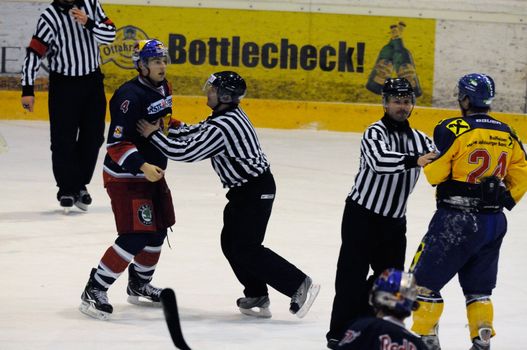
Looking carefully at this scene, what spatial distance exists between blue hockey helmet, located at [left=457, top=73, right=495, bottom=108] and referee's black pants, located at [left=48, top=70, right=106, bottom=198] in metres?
3.72

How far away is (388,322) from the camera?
11.1 ft

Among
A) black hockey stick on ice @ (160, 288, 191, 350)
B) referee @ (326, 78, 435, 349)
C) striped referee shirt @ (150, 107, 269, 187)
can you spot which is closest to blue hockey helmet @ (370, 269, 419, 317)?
black hockey stick on ice @ (160, 288, 191, 350)

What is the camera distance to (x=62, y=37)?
8.27 m

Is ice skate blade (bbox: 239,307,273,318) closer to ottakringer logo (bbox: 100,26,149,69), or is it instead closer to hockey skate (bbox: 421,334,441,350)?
hockey skate (bbox: 421,334,441,350)

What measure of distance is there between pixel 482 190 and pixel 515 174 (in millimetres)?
213

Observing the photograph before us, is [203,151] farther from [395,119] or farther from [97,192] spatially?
[97,192]

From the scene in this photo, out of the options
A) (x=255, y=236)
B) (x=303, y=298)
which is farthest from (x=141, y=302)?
(x=303, y=298)

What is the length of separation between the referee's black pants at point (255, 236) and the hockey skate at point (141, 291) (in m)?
0.43

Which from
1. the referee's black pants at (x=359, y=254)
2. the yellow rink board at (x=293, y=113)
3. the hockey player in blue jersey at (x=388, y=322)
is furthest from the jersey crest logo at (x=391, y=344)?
the yellow rink board at (x=293, y=113)

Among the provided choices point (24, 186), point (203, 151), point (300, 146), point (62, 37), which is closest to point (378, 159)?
point (203, 151)

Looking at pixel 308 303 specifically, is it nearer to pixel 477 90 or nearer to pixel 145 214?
pixel 145 214

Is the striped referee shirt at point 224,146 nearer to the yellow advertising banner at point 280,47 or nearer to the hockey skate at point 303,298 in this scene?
the hockey skate at point 303,298

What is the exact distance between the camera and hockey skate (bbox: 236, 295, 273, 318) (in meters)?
5.75

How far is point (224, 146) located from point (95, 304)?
2.94 ft
